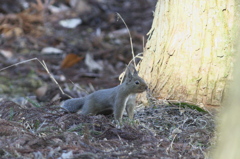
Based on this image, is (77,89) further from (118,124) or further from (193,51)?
(118,124)

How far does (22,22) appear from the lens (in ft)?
32.0

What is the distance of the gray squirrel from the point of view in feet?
14.7

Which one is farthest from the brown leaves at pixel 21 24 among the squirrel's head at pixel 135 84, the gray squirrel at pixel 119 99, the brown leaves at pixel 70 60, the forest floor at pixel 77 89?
the squirrel's head at pixel 135 84

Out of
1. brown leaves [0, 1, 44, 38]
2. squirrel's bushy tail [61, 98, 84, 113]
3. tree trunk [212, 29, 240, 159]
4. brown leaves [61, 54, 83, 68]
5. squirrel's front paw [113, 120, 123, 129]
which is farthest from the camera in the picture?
brown leaves [0, 1, 44, 38]

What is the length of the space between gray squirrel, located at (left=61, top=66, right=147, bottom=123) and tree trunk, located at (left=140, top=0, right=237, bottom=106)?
345 mm

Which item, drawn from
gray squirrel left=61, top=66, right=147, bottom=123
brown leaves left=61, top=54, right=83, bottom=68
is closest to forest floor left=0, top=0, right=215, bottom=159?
brown leaves left=61, top=54, right=83, bottom=68

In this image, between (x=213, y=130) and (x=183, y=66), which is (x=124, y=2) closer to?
(x=183, y=66)

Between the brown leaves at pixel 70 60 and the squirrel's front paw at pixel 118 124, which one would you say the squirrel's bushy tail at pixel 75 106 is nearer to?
the squirrel's front paw at pixel 118 124

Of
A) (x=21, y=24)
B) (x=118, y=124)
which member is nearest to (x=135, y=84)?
(x=118, y=124)

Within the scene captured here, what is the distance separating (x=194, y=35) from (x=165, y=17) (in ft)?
1.24

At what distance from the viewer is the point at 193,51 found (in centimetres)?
459

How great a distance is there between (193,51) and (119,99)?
814mm

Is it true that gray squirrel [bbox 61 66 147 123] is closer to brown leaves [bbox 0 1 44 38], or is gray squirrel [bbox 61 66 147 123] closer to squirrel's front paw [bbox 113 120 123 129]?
squirrel's front paw [bbox 113 120 123 129]

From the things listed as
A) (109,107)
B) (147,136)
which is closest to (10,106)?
(109,107)
